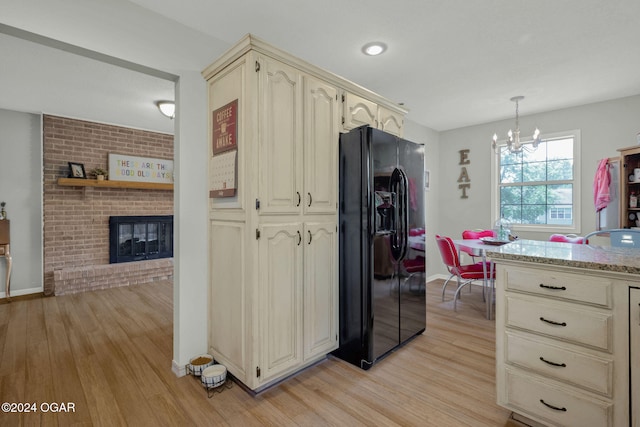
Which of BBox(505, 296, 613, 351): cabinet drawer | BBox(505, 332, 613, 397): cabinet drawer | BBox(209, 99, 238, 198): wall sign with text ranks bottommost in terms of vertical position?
BBox(505, 332, 613, 397): cabinet drawer

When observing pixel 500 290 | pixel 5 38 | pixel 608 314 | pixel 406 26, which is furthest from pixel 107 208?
pixel 608 314

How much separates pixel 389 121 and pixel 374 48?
672 millimetres

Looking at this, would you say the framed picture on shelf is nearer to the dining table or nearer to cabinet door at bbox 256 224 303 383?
cabinet door at bbox 256 224 303 383

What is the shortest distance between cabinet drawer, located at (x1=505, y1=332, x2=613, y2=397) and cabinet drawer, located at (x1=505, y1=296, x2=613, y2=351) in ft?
0.21

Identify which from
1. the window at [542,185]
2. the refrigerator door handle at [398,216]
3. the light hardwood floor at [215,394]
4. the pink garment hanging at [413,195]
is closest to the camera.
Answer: the light hardwood floor at [215,394]

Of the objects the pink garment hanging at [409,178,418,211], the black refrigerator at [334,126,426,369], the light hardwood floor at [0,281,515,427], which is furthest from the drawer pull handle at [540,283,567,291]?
the pink garment hanging at [409,178,418,211]

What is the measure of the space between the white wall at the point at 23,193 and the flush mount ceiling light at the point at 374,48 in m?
4.74

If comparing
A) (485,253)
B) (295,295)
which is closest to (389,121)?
(485,253)

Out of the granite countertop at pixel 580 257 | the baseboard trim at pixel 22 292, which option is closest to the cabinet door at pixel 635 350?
the granite countertop at pixel 580 257

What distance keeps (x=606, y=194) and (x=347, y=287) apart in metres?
3.61

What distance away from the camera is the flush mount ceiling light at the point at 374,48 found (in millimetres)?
2555

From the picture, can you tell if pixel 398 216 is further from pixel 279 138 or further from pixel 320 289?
pixel 279 138

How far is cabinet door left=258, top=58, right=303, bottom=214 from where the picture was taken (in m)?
1.91

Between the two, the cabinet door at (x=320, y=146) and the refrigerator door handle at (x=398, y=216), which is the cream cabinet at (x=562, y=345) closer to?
the refrigerator door handle at (x=398, y=216)
